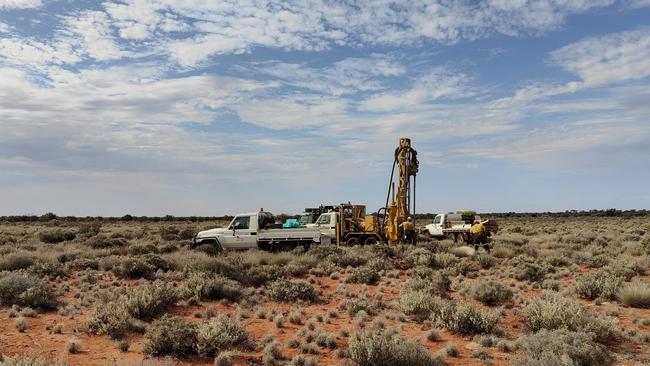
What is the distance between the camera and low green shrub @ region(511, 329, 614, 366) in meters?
6.77

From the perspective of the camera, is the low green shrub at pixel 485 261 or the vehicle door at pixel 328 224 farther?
the vehicle door at pixel 328 224

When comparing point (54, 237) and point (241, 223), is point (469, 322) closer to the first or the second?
point (241, 223)

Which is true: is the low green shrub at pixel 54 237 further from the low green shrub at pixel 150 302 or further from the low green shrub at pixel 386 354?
the low green shrub at pixel 386 354

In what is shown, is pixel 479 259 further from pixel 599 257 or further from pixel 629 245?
pixel 629 245

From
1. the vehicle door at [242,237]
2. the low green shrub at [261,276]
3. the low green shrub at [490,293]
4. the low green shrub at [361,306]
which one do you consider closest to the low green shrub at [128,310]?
the low green shrub at [261,276]

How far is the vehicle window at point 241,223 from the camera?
2006 centimetres

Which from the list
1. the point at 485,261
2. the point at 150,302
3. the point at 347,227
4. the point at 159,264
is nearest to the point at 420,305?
the point at 150,302

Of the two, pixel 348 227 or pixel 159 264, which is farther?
pixel 348 227

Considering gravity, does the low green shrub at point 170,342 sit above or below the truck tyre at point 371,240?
below

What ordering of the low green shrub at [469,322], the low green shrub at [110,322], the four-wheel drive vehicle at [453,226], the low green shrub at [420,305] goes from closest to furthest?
the low green shrub at [110,322] → the low green shrub at [469,322] → the low green shrub at [420,305] → the four-wheel drive vehicle at [453,226]

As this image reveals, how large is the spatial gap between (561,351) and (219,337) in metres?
5.78

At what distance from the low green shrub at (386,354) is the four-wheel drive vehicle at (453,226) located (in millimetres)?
21703

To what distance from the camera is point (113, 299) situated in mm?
11180

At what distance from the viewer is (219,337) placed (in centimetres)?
805
